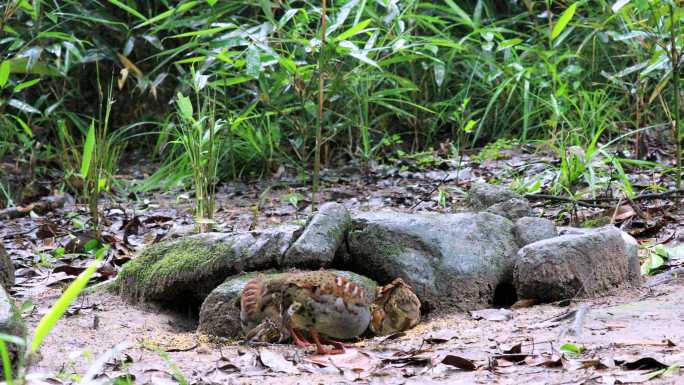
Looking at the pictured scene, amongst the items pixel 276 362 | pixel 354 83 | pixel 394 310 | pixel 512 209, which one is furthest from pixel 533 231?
pixel 354 83

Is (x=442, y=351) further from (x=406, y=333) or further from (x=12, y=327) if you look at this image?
(x=12, y=327)

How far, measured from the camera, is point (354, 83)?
7117 mm

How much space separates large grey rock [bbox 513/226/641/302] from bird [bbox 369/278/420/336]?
0.53 metres

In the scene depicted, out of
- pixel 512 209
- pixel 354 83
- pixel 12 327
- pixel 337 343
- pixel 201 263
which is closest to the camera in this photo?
pixel 12 327

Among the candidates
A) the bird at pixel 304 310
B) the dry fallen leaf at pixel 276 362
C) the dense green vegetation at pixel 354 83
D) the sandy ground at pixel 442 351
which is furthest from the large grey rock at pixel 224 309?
the dense green vegetation at pixel 354 83

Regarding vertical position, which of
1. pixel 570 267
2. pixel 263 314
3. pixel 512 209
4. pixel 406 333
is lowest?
pixel 406 333

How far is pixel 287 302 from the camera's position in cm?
363

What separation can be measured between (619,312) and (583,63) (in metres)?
4.85

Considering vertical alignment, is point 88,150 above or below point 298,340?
above

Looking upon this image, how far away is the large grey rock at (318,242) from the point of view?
4141 millimetres

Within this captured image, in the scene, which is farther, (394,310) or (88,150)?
(88,150)

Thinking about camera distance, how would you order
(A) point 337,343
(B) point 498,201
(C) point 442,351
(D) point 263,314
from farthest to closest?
1. (B) point 498,201
2. (D) point 263,314
3. (A) point 337,343
4. (C) point 442,351

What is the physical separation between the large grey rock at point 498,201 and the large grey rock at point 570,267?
0.75 m

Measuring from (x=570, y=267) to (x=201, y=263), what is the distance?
170cm
